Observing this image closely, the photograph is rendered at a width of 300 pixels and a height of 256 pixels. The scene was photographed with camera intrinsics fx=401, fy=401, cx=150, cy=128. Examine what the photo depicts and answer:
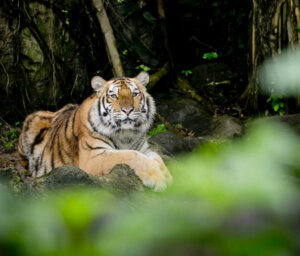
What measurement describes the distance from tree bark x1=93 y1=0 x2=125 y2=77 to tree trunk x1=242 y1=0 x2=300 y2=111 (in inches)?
79.4

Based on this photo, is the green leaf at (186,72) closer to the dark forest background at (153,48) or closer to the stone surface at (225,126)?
the dark forest background at (153,48)

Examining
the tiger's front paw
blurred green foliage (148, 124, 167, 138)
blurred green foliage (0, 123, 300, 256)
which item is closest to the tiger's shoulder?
the tiger's front paw

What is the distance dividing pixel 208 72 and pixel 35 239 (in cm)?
735

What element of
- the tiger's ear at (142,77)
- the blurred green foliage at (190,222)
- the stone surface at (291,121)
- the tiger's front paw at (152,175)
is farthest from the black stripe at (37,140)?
the blurred green foliage at (190,222)

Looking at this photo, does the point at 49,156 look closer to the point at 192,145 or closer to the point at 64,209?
the point at 192,145

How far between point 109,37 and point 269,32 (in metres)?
2.32

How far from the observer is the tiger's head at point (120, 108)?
11.6 ft

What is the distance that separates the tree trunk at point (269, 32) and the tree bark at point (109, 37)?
2018 millimetres

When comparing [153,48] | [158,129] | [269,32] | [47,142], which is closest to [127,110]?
[47,142]

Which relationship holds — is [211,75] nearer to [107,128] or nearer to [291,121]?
[107,128]

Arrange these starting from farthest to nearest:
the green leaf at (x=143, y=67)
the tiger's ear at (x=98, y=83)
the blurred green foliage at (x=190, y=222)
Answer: the green leaf at (x=143, y=67) → the tiger's ear at (x=98, y=83) → the blurred green foliage at (x=190, y=222)

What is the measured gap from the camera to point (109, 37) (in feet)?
19.7

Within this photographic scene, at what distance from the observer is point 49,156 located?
4293 millimetres

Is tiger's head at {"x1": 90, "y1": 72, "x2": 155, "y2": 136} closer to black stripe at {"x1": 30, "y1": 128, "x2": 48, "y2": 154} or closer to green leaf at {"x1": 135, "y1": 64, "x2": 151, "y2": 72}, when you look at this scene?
black stripe at {"x1": 30, "y1": 128, "x2": 48, "y2": 154}
